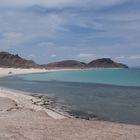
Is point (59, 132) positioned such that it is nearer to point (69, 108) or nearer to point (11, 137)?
point (11, 137)

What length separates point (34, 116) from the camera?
17484 millimetres

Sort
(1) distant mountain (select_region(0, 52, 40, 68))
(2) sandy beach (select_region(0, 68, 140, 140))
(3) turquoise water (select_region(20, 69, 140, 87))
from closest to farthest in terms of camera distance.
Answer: (2) sandy beach (select_region(0, 68, 140, 140))
(3) turquoise water (select_region(20, 69, 140, 87))
(1) distant mountain (select_region(0, 52, 40, 68))

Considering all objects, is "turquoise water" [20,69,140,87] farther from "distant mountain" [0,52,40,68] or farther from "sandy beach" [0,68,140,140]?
"distant mountain" [0,52,40,68]

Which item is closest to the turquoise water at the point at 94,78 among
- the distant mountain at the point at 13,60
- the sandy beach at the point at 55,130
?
the sandy beach at the point at 55,130

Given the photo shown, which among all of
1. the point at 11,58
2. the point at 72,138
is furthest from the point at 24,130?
the point at 11,58

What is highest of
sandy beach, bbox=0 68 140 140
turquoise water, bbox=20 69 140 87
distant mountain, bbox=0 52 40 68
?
distant mountain, bbox=0 52 40 68

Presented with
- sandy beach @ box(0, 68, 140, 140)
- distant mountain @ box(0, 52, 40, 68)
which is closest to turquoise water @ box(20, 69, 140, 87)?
sandy beach @ box(0, 68, 140, 140)

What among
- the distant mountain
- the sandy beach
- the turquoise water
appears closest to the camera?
the sandy beach

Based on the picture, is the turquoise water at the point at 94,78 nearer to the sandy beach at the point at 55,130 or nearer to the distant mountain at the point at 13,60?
the sandy beach at the point at 55,130

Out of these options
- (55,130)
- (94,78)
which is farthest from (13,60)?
(55,130)

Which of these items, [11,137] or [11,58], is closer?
[11,137]

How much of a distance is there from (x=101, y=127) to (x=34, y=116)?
400cm

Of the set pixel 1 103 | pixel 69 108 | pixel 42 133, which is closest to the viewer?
pixel 42 133

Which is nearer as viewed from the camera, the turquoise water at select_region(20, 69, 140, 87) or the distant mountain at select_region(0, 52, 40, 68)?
the turquoise water at select_region(20, 69, 140, 87)
